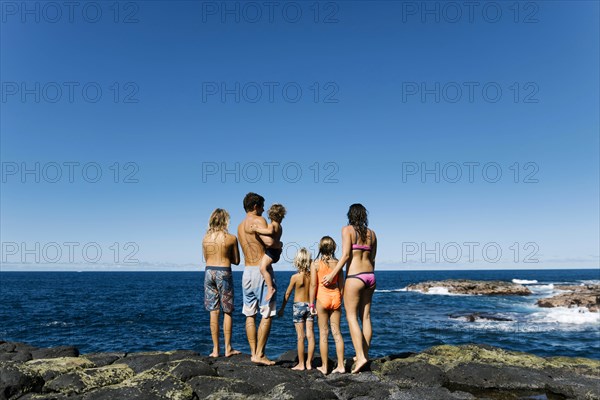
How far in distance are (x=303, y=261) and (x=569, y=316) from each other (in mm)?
39522

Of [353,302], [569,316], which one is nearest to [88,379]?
[353,302]

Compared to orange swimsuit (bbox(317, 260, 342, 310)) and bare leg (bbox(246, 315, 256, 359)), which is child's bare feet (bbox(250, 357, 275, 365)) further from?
orange swimsuit (bbox(317, 260, 342, 310))

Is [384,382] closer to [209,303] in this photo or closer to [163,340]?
[209,303]

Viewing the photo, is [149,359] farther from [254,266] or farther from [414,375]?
[414,375]

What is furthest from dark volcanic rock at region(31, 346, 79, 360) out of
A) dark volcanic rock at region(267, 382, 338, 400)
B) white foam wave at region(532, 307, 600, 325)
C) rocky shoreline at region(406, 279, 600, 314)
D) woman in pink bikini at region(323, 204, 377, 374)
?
white foam wave at region(532, 307, 600, 325)

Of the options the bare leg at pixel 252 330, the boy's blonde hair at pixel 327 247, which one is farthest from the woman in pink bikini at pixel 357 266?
the bare leg at pixel 252 330

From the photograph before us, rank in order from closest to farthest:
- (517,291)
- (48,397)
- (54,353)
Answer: (48,397), (54,353), (517,291)

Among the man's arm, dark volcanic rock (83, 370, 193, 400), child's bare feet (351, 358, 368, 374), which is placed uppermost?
the man's arm

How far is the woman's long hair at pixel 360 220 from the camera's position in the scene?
26.9 ft

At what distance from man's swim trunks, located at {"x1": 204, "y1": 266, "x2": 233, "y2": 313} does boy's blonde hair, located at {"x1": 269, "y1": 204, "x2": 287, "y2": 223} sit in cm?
153

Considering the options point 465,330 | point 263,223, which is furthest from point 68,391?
point 465,330

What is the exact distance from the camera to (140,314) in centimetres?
4362

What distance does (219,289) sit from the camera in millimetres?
8727

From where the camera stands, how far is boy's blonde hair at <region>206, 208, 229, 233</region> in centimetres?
873
